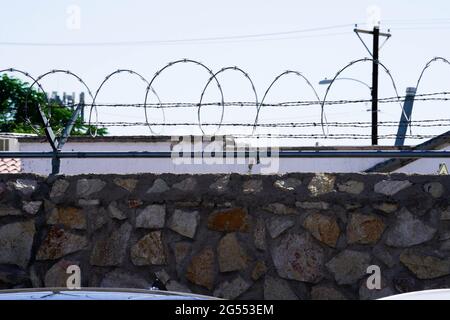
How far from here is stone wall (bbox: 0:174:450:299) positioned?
7.27 m

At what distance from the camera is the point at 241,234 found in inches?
290

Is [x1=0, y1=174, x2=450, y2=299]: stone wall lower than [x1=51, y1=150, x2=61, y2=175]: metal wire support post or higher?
lower

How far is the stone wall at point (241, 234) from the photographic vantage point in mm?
7270

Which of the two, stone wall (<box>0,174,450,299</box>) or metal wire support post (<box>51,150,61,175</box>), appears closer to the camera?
stone wall (<box>0,174,450,299</box>)

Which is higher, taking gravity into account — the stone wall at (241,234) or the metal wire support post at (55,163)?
the metal wire support post at (55,163)

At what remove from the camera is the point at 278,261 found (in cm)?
731

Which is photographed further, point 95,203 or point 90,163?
point 90,163

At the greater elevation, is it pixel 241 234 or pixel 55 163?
pixel 55 163

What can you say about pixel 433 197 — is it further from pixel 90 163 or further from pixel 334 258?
pixel 90 163

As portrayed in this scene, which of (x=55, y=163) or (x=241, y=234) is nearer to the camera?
(x=241, y=234)

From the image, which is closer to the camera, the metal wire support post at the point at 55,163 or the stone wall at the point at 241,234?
the stone wall at the point at 241,234
